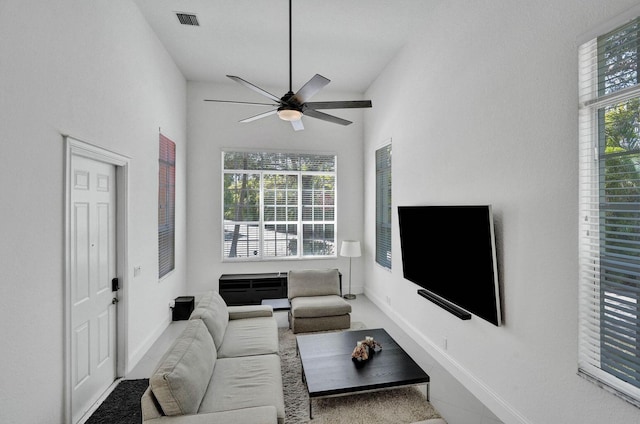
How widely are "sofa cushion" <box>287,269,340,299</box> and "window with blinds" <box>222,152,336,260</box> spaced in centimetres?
144

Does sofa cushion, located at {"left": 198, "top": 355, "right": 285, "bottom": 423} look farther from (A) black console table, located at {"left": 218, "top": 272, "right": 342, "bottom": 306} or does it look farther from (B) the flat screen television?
(A) black console table, located at {"left": 218, "top": 272, "right": 342, "bottom": 306}

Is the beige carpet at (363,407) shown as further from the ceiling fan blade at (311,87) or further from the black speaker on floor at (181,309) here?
the ceiling fan blade at (311,87)

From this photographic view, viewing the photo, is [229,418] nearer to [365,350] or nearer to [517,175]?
[365,350]

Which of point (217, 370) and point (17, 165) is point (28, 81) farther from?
point (217, 370)

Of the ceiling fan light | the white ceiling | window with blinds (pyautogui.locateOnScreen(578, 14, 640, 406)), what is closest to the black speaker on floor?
the ceiling fan light

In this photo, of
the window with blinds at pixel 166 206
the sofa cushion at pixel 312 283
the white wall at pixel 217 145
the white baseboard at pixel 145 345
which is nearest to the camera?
the white baseboard at pixel 145 345

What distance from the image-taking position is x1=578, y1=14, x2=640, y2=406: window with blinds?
165cm

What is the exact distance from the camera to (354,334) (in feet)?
11.2

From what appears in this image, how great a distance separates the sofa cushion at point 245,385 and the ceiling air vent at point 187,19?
3.84 meters

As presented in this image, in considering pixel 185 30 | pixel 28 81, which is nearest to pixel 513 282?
pixel 28 81

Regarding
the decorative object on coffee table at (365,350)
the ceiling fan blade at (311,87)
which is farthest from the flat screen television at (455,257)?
the ceiling fan blade at (311,87)

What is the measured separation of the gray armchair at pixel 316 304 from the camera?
14.0 ft

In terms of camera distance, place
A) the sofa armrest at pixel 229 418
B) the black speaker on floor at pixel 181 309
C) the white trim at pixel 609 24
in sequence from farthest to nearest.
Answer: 1. the black speaker on floor at pixel 181 309
2. the sofa armrest at pixel 229 418
3. the white trim at pixel 609 24

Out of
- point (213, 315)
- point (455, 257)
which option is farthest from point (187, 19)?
point (455, 257)
